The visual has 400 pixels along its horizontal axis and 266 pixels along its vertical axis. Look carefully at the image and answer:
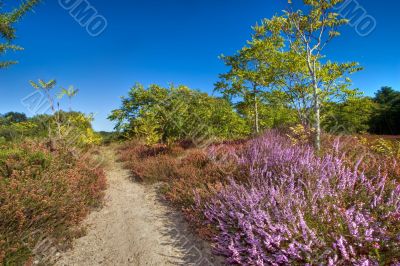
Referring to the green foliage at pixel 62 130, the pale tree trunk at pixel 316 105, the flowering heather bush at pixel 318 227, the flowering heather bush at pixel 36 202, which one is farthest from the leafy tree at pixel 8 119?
the pale tree trunk at pixel 316 105

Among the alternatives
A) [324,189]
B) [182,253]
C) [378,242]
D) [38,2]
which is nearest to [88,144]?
[38,2]

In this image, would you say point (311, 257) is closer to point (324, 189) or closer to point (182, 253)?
point (324, 189)

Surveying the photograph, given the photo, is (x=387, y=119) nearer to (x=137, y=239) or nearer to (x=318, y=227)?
(x=318, y=227)

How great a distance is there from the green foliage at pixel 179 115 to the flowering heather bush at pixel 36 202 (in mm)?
5926

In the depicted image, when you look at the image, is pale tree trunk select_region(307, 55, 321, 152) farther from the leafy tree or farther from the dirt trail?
the leafy tree

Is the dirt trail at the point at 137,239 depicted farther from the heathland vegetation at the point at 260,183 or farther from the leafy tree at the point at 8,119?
the leafy tree at the point at 8,119

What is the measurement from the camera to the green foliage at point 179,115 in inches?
524

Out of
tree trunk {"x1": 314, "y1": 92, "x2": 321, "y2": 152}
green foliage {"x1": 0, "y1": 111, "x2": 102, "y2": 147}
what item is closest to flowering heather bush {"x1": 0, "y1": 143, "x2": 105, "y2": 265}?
green foliage {"x1": 0, "y1": 111, "x2": 102, "y2": 147}

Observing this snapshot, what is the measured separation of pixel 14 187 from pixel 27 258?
4.39 ft

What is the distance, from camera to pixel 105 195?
6.76m

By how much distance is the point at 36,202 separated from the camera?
176 inches

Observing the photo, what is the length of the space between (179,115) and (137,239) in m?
9.53

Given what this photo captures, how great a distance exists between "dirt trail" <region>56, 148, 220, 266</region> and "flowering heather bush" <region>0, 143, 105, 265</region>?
39 cm

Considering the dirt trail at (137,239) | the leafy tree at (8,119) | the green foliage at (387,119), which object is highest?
the green foliage at (387,119)
